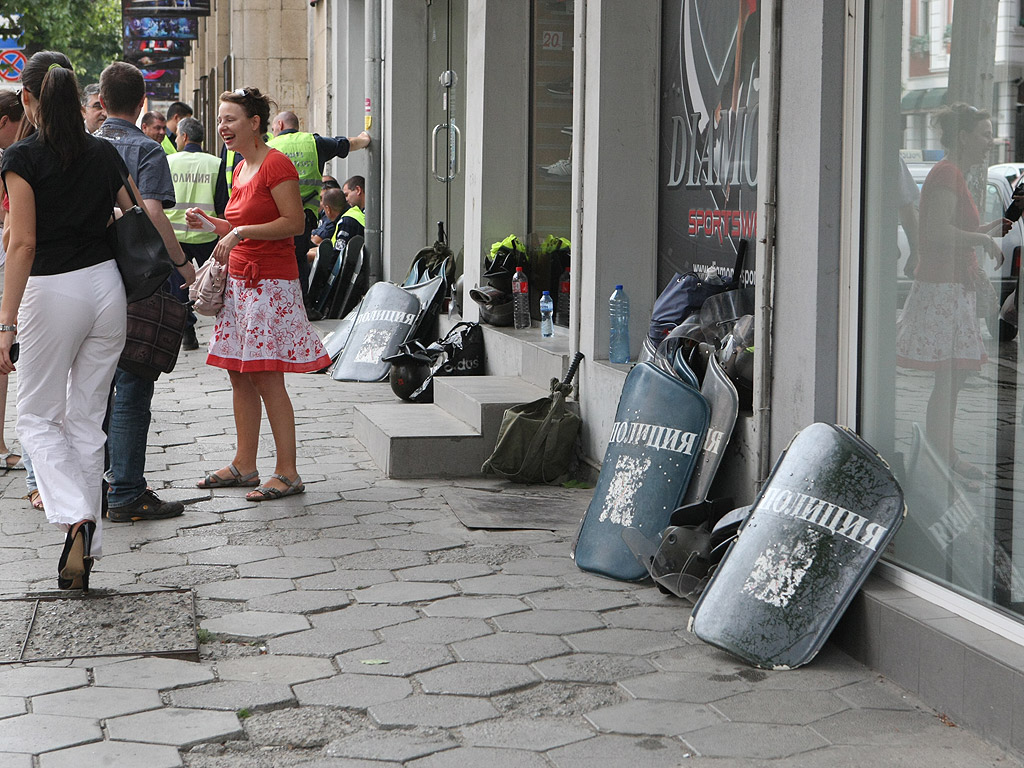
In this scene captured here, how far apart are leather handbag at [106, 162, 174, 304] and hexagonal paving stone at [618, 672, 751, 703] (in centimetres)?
226

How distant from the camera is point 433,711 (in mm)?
3625

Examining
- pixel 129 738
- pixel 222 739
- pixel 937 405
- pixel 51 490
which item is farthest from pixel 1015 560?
pixel 51 490

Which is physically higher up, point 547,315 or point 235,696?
point 547,315

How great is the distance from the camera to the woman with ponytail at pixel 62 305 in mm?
4504

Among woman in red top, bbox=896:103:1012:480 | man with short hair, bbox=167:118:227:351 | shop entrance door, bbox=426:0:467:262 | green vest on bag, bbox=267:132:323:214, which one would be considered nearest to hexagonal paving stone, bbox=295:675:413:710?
woman in red top, bbox=896:103:1012:480

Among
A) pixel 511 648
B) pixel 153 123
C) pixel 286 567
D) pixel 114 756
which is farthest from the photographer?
pixel 153 123

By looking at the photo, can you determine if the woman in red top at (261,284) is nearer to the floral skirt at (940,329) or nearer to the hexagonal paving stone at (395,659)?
the hexagonal paving stone at (395,659)

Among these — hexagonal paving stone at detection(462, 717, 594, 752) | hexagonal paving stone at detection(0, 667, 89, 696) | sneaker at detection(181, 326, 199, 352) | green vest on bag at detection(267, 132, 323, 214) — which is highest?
green vest on bag at detection(267, 132, 323, 214)

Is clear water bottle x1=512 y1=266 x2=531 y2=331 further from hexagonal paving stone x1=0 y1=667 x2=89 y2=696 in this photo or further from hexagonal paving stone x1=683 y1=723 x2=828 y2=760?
hexagonal paving stone x1=683 y1=723 x2=828 y2=760

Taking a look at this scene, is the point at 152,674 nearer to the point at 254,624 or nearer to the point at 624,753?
the point at 254,624

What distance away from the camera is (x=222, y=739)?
11.2 ft

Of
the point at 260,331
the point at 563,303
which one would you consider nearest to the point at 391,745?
the point at 260,331

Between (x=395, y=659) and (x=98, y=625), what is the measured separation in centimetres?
104

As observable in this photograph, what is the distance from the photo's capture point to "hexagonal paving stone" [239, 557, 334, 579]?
4949mm
